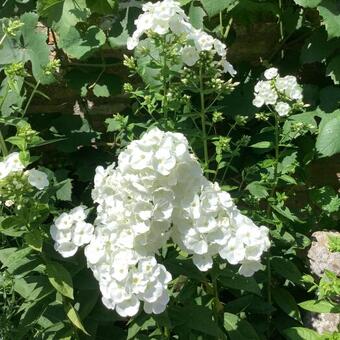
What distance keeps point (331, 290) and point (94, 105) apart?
1662 millimetres

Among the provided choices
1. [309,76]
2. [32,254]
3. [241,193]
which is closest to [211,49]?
[241,193]

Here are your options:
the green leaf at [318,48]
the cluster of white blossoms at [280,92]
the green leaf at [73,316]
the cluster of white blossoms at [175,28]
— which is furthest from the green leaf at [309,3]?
the green leaf at [73,316]

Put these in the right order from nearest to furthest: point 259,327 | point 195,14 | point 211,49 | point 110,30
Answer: point 211,49 < point 259,327 < point 195,14 < point 110,30

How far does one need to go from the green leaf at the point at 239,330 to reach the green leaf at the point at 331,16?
118 centimetres

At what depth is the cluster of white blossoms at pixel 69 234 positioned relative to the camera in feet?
6.03

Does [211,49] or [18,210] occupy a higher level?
[211,49]

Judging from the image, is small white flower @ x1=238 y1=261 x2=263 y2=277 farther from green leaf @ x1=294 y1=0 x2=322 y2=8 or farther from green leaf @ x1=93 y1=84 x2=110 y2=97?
green leaf @ x1=93 y1=84 x2=110 y2=97

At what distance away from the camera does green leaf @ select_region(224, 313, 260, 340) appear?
2076mm

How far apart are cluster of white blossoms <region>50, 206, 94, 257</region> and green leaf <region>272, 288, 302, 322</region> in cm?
88

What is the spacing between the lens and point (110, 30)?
2.92 metres

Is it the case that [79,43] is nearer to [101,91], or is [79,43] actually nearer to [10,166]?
[101,91]

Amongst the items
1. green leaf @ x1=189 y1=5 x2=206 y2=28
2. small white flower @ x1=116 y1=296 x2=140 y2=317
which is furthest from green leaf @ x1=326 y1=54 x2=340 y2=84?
small white flower @ x1=116 y1=296 x2=140 y2=317

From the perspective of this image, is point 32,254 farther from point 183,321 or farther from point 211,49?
point 211,49

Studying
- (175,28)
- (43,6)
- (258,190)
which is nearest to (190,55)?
(175,28)
